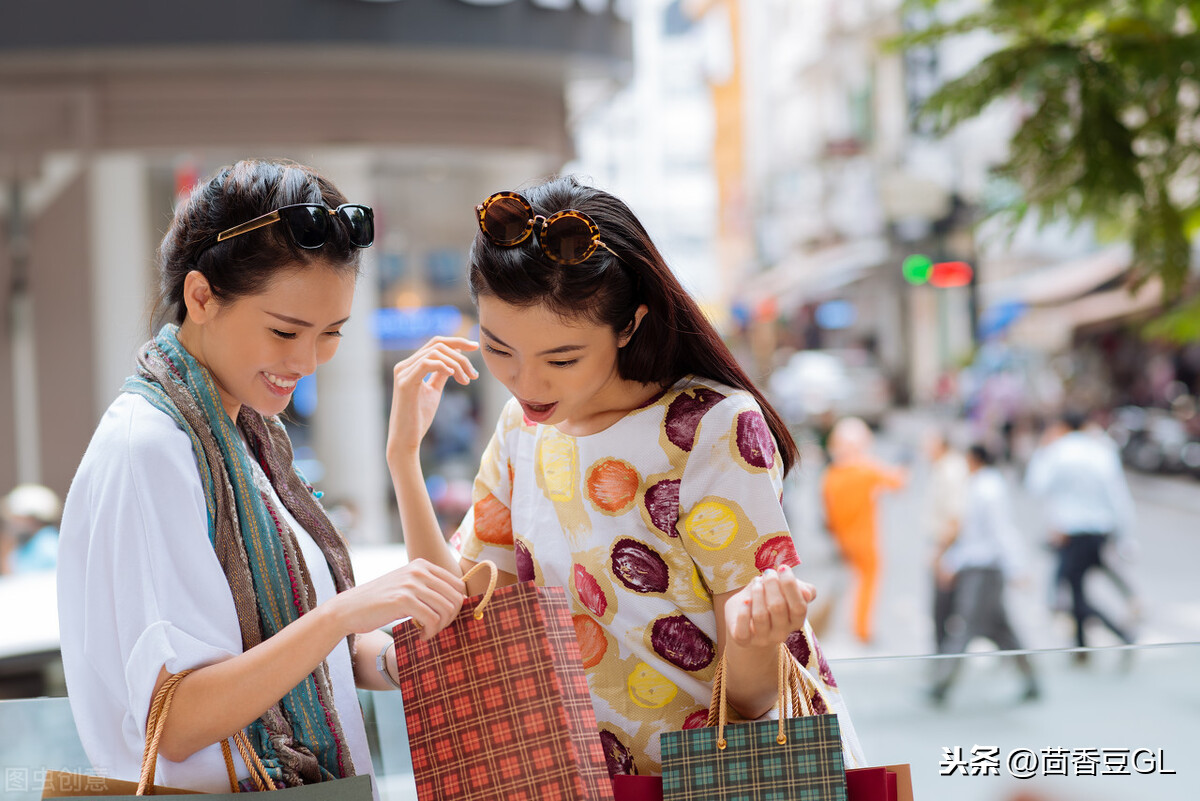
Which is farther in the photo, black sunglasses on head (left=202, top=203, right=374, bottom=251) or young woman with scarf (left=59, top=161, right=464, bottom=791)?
black sunglasses on head (left=202, top=203, right=374, bottom=251)

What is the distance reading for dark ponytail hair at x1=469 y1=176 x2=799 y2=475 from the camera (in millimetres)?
1692

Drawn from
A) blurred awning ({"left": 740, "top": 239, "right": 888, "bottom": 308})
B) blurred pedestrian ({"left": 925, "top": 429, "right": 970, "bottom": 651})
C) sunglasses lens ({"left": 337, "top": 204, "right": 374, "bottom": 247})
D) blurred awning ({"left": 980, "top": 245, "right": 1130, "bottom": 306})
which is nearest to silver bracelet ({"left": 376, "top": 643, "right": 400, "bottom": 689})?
sunglasses lens ({"left": 337, "top": 204, "right": 374, "bottom": 247})

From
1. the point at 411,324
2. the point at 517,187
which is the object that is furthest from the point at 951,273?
the point at 517,187

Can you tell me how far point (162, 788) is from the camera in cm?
152

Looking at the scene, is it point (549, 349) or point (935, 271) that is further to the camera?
point (935, 271)

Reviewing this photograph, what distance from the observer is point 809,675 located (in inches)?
68.4

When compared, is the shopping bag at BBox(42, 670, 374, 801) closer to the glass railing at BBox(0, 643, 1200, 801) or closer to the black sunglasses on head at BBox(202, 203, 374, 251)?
the glass railing at BBox(0, 643, 1200, 801)

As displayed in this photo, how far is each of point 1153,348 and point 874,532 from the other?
558 inches

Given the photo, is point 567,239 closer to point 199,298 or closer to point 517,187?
point 517,187

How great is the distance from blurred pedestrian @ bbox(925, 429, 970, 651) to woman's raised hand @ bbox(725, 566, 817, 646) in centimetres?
629

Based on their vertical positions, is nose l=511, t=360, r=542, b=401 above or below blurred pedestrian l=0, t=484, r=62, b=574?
above

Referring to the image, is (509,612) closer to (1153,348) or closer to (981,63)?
(981,63)

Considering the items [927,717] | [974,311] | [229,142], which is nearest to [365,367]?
[229,142]

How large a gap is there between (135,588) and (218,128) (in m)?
7.79
